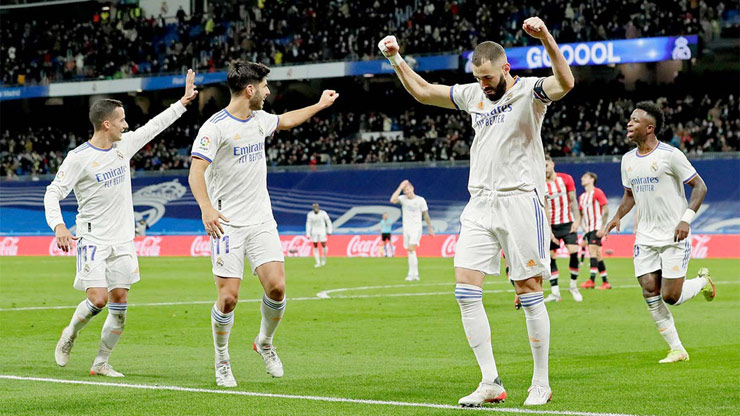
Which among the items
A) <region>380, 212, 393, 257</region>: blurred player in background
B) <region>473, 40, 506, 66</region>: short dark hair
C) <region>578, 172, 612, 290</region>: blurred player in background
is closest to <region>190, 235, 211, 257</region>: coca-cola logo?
<region>380, 212, 393, 257</region>: blurred player in background

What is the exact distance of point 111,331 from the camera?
9789 mm

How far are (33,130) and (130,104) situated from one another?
616 centimetres

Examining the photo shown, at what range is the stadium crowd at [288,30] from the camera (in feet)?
146

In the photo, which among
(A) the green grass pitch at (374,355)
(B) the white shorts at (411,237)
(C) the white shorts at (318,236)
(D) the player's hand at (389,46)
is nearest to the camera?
(A) the green grass pitch at (374,355)

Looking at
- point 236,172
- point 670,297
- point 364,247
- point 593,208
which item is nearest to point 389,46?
point 236,172

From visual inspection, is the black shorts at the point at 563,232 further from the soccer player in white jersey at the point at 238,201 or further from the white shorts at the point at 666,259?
the soccer player in white jersey at the point at 238,201

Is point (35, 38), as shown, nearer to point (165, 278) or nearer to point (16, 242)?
point (16, 242)

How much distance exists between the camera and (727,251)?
113ft

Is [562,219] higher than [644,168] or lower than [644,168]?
lower

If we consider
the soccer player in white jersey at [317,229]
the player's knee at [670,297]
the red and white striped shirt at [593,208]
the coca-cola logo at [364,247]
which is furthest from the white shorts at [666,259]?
the coca-cola logo at [364,247]

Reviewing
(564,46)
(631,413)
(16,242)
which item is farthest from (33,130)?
(631,413)

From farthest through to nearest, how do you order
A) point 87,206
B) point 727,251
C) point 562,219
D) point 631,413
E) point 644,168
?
point 727,251 → point 562,219 → point 644,168 → point 87,206 → point 631,413

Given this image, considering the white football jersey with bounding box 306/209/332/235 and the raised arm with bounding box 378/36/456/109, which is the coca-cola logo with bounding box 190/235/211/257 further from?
the raised arm with bounding box 378/36/456/109

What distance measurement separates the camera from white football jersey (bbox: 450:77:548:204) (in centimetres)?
776
